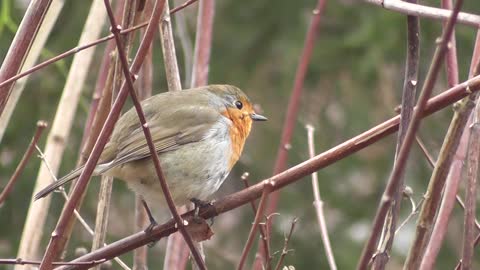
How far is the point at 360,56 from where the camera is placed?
5453mm

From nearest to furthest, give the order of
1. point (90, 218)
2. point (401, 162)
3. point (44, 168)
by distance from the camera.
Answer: point (401, 162) → point (44, 168) → point (90, 218)

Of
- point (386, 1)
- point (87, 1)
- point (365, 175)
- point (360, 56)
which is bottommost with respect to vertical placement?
point (365, 175)

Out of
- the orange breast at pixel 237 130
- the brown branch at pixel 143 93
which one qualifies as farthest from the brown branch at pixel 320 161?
the orange breast at pixel 237 130

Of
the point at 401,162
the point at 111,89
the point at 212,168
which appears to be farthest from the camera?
the point at 212,168

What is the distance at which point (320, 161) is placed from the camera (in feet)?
6.12

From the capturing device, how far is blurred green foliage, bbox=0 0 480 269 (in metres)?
5.17

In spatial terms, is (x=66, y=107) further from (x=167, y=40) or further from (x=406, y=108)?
(x=406, y=108)

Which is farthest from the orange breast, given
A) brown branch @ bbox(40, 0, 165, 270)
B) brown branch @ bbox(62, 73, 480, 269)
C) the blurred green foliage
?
the blurred green foliage

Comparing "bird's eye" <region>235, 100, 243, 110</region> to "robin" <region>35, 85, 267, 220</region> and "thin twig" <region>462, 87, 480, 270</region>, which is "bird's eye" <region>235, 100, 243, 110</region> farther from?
"thin twig" <region>462, 87, 480, 270</region>

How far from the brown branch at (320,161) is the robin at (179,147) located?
0.70 metres

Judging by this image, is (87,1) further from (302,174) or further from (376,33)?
(302,174)

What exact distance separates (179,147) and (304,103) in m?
2.63

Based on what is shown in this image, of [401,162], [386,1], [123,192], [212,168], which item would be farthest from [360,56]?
[401,162]

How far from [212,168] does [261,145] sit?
8.50 ft
